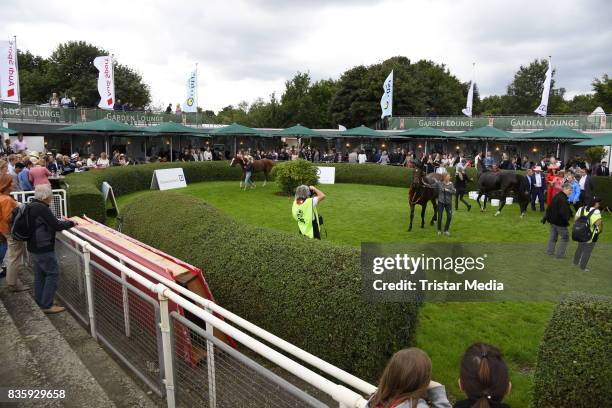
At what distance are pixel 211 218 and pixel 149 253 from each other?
1.53m

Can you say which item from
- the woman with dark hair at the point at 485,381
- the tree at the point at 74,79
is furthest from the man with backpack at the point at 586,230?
the tree at the point at 74,79

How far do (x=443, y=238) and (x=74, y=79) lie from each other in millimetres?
55324

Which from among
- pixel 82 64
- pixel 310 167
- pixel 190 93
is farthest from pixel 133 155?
pixel 82 64

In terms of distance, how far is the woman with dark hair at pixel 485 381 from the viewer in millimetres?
2184

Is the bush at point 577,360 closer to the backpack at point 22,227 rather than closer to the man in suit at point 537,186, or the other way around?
the backpack at point 22,227

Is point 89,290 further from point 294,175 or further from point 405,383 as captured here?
point 294,175

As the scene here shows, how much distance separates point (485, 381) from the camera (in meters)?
2.19

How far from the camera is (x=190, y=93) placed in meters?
→ 31.7

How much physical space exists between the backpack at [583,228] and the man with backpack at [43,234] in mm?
9101

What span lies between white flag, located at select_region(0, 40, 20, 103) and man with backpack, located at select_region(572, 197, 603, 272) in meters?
25.2

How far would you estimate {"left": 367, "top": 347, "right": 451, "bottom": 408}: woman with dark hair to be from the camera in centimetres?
213

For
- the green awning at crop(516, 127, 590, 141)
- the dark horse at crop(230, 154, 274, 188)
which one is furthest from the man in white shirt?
the dark horse at crop(230, 154, 274, 188)

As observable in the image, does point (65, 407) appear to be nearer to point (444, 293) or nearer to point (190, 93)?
point (444, 293)

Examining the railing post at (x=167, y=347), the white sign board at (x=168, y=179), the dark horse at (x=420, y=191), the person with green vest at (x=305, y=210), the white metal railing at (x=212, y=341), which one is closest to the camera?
the white metal railing at (x=212, y=341)
